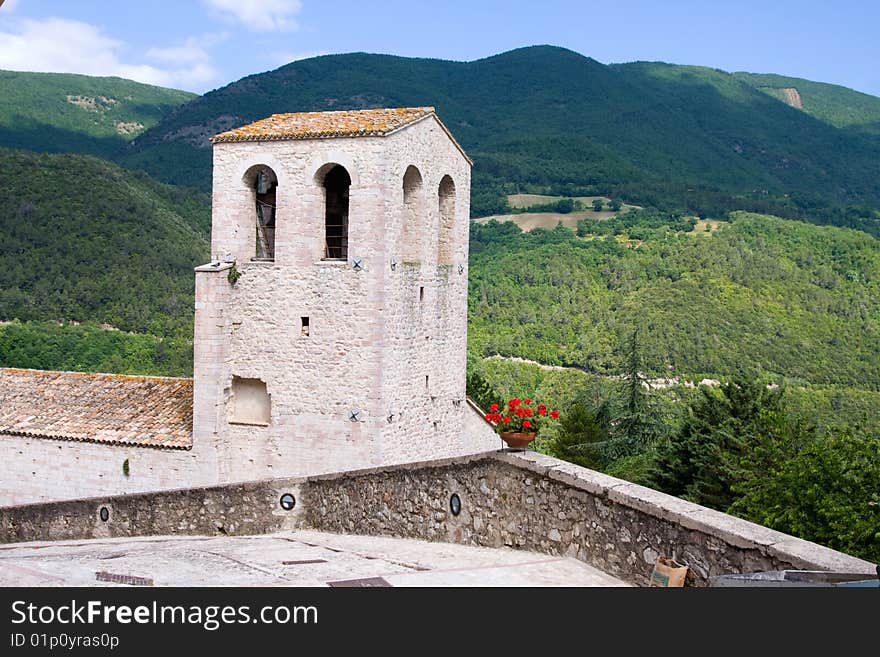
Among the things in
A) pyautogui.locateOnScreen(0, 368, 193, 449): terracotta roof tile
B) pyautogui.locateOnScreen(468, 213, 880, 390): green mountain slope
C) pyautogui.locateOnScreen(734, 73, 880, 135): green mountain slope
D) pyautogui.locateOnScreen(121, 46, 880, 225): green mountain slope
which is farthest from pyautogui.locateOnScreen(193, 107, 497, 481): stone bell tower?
pyautogui.locateOnScreen(734, 73, 880, 135): green mountain slope

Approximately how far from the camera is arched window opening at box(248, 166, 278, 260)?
17594 mm

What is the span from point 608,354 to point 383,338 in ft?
108

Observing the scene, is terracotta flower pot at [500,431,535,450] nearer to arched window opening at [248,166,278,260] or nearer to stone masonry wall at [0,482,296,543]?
stone masonry wall at [0,482,296,543]

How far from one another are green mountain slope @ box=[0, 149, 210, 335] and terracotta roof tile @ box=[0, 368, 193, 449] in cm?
1864

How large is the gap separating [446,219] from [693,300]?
3516 centimetres

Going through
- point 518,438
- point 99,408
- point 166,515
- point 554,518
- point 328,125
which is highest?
point 328,125

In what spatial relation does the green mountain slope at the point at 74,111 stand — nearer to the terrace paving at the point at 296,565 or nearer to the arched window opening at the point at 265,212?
the arched window opening at the point at 265,212

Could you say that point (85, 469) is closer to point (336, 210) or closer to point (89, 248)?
point (336, 210)

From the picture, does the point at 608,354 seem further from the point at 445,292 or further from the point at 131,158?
the point at 131,158

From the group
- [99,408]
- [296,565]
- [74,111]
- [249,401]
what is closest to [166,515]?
[296,565]

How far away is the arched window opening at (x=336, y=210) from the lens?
17609 mm

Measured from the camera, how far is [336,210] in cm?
1784

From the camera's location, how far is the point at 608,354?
47.8 metres

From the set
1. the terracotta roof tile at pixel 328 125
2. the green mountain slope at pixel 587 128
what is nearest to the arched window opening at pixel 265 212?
the terracotta roof tile at pixel 328 125
